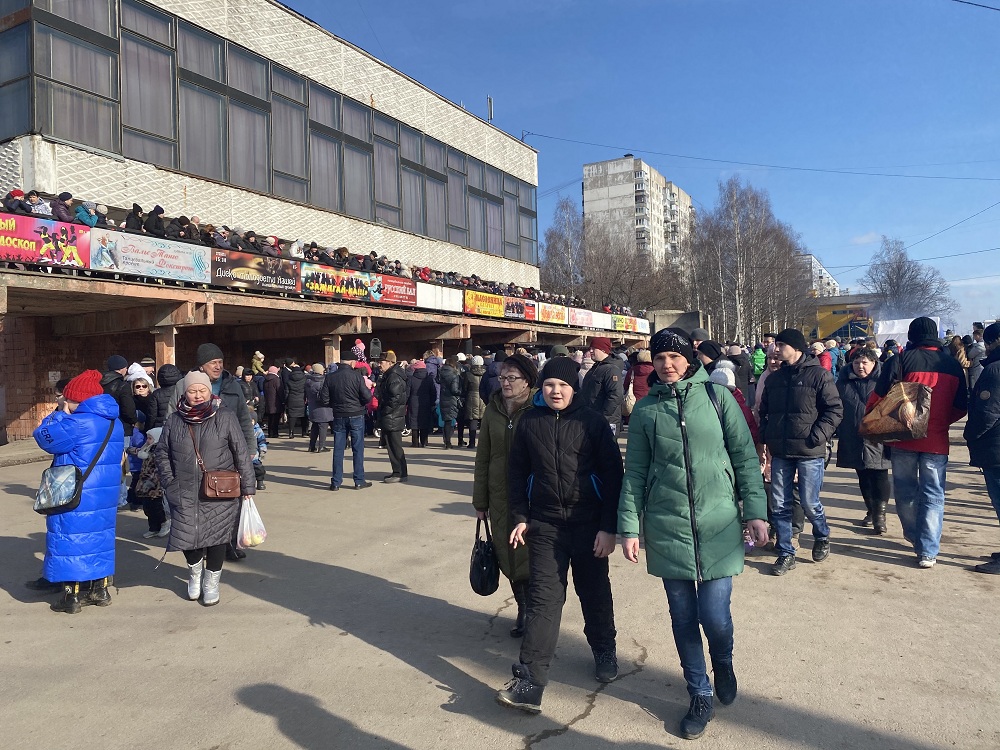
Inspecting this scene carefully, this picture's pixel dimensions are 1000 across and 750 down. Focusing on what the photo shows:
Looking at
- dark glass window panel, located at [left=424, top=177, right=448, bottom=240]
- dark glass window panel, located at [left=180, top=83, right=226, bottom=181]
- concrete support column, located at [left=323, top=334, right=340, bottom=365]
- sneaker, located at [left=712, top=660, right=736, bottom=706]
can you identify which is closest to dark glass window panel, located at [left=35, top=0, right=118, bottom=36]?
dark glass window panel, located at [left=180, top=83, right=226, bottom=181]

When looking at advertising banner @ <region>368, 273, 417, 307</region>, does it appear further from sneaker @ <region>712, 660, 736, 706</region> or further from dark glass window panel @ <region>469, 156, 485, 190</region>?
sneaker @ <region>712, 660, 736, 706</region>

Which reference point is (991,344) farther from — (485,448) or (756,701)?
(485,448)

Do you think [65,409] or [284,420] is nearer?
[65,409]

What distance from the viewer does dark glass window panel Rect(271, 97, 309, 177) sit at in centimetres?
2108

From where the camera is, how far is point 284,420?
18719 millimetres

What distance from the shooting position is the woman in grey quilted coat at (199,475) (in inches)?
181

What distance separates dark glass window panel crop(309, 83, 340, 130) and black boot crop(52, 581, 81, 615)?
20.6 m

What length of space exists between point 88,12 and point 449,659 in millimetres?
18627

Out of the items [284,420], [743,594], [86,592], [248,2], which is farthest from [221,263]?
[743,594]

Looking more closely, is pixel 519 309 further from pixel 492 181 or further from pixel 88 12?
pixel 88 12

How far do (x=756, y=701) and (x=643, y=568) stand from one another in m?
2.13

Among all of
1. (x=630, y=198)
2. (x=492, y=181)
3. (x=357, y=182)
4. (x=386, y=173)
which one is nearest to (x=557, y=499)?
(x=357, y=182)

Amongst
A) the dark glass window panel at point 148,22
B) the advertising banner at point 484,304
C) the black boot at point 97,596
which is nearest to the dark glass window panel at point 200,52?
the dark glass window panel at point 148,22

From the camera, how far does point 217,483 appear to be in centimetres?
460
